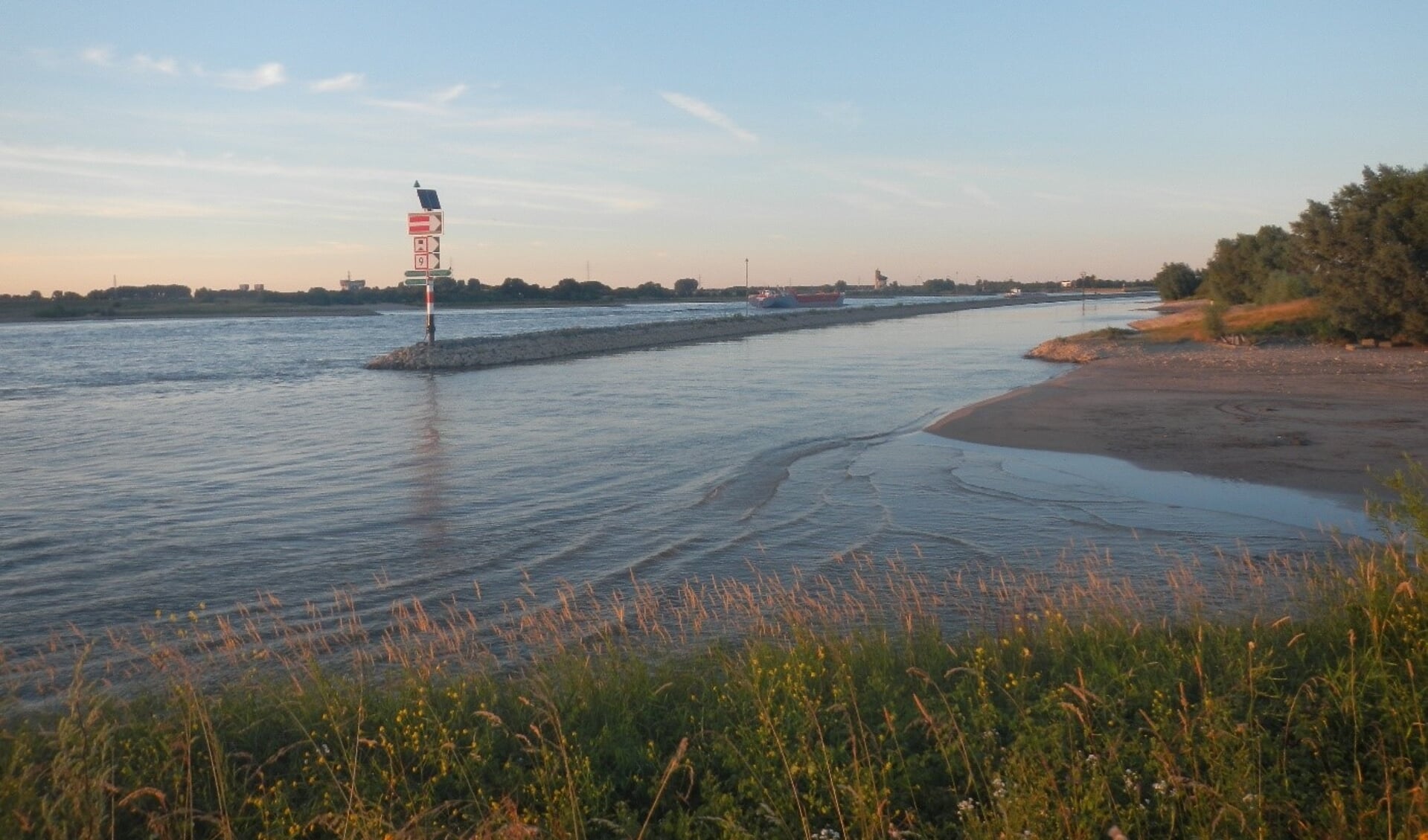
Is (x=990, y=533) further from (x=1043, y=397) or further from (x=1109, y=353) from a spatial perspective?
(x=1109, y=353)

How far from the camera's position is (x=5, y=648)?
27.9 ft

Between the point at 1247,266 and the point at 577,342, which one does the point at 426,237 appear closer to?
the point at 577,342

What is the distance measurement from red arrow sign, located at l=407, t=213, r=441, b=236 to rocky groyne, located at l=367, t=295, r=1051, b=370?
15.3 feet

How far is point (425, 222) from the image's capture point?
42.0 m

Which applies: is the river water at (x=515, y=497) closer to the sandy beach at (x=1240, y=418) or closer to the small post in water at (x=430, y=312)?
the sandy beach at (x=1240, y=418)

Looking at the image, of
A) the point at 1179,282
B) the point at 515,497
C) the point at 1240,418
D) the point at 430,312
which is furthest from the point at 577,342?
the point at 1179,282

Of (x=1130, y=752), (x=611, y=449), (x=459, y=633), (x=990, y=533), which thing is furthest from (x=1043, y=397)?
(x=1130, y=752)

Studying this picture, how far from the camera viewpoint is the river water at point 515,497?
11.0 m

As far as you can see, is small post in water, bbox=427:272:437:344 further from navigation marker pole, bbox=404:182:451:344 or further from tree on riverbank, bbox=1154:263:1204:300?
tree on riverbank, bbox=1154:263:1204:300

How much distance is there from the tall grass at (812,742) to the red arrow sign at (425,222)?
36.7 meters

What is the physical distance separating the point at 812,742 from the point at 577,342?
49156 millimetres

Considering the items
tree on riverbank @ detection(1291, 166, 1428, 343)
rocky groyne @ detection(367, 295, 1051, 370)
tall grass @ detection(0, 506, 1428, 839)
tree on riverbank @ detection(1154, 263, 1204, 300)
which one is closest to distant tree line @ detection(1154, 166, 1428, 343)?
tree on riverbank @ detection(1291, 166, 1428, 343)

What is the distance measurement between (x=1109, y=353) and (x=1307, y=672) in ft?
126

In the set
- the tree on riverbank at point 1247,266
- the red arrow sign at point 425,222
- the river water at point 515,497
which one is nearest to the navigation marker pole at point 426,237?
the red arrow sign at point 425,222
